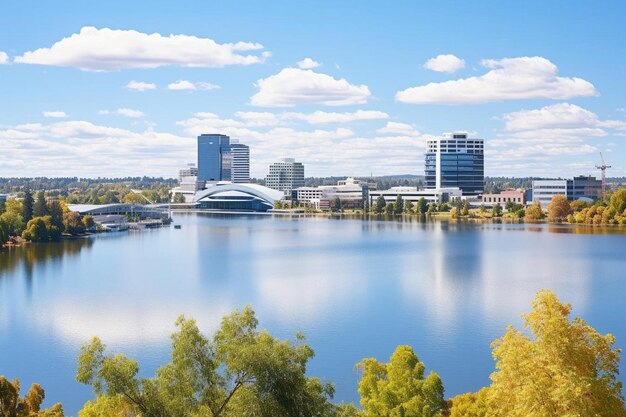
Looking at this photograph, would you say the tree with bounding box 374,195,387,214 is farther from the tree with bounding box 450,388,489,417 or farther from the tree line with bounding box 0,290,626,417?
the tree line with bounding box 0,290,626,417

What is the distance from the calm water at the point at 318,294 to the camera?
44.4 ft

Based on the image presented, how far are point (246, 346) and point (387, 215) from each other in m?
58.3

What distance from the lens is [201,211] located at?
76.7m

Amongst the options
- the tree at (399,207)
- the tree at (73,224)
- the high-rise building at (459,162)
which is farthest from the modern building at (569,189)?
the tree at (73,224)

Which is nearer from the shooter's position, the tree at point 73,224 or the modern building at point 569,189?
the tree at point 73,224

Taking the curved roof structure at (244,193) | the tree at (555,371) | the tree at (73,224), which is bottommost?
the tree at (73,224)

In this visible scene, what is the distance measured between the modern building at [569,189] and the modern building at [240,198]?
2667cm

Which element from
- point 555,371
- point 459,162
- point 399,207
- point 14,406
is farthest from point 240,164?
point 555,371

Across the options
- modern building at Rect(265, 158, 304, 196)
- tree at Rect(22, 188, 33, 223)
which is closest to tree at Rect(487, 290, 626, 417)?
tree at Rect(22, 188, 33, 223)

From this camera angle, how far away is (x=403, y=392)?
813 cm

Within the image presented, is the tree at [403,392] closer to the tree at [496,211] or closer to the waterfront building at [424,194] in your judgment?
the tree at [496,211]

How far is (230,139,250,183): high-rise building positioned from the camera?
113m

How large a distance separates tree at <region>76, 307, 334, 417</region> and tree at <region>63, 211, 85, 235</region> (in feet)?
116

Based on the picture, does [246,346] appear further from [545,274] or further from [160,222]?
[160,222]
